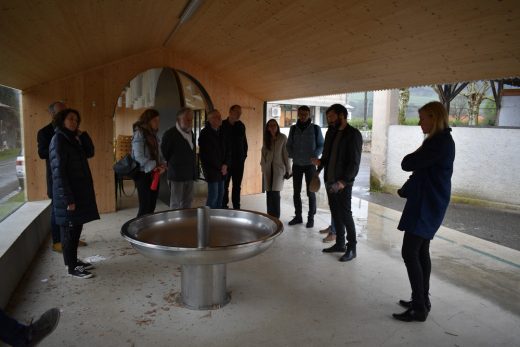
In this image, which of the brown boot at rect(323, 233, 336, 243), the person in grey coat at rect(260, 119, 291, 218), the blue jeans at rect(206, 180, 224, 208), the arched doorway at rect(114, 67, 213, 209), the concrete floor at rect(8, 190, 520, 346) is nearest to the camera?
the concrete floor at rect(8, 190, 520, 346)

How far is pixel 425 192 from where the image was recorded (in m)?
2.60

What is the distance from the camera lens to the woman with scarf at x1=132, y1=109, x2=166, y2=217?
153 inches

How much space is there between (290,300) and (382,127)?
811 cm

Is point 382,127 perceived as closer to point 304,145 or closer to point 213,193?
point 304,145

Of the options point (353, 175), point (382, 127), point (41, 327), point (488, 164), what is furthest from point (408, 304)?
point (382, 127)

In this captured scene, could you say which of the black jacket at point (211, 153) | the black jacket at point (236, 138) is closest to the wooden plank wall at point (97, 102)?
the black jacket at point (236, 138)

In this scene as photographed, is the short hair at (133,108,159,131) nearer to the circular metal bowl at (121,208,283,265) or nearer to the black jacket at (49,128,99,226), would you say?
the black jacket at (49,128,99,226)

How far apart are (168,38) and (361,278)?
427cm

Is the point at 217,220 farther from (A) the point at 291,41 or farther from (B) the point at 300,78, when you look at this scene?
(B) the point at 300,78

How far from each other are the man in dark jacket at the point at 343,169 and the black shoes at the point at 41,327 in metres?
2.65

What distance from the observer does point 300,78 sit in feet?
19.2

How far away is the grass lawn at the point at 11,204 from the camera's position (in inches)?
156

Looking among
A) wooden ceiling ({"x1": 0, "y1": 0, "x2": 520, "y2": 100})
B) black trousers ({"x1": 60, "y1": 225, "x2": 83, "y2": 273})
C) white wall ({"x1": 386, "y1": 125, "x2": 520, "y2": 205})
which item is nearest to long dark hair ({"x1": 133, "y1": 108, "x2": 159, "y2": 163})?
wooden ceiling ({"x1": 0, "y1": 0, "x2": 520, "y2": 100})

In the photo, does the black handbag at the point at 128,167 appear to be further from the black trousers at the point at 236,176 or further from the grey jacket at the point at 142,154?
the black trousers at the point at 236,176
